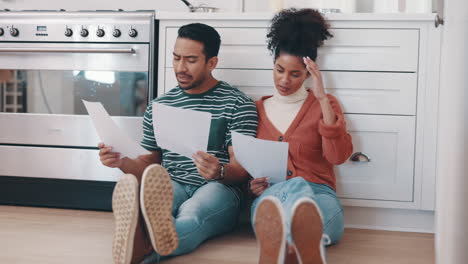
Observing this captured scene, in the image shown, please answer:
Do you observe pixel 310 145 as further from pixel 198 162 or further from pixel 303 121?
pixel 198 162

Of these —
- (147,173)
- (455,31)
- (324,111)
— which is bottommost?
(147,173)

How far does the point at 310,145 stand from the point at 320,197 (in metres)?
0.19

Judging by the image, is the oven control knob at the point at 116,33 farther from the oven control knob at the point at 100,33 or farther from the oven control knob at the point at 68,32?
the oven control knob at the point at 68,32

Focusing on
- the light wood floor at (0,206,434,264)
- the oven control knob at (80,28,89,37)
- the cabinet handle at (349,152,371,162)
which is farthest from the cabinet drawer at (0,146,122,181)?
the cabinet handle at (349,152,371,162)

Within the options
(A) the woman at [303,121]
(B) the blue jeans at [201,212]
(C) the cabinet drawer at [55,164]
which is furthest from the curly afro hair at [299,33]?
(C) the cabinet drawer at [55,164]

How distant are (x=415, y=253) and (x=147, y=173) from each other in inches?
36.2

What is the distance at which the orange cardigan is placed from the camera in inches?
70.6

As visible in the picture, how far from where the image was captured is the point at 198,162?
168cm

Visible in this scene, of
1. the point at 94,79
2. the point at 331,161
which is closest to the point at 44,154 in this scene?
the point at 94,79

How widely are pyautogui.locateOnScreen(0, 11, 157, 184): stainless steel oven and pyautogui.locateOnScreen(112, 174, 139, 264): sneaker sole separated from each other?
2.74 ft

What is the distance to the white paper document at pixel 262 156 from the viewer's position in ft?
5.39

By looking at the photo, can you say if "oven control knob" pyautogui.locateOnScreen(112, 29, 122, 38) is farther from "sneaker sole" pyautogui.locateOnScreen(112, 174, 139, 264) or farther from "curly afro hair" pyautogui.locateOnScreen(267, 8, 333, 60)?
"sneaker sole" pyautogui.locateOnScreen(112, 174, 139, 264)

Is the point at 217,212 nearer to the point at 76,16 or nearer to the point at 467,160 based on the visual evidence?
the point at 467,160

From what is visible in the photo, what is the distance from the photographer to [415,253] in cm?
173
